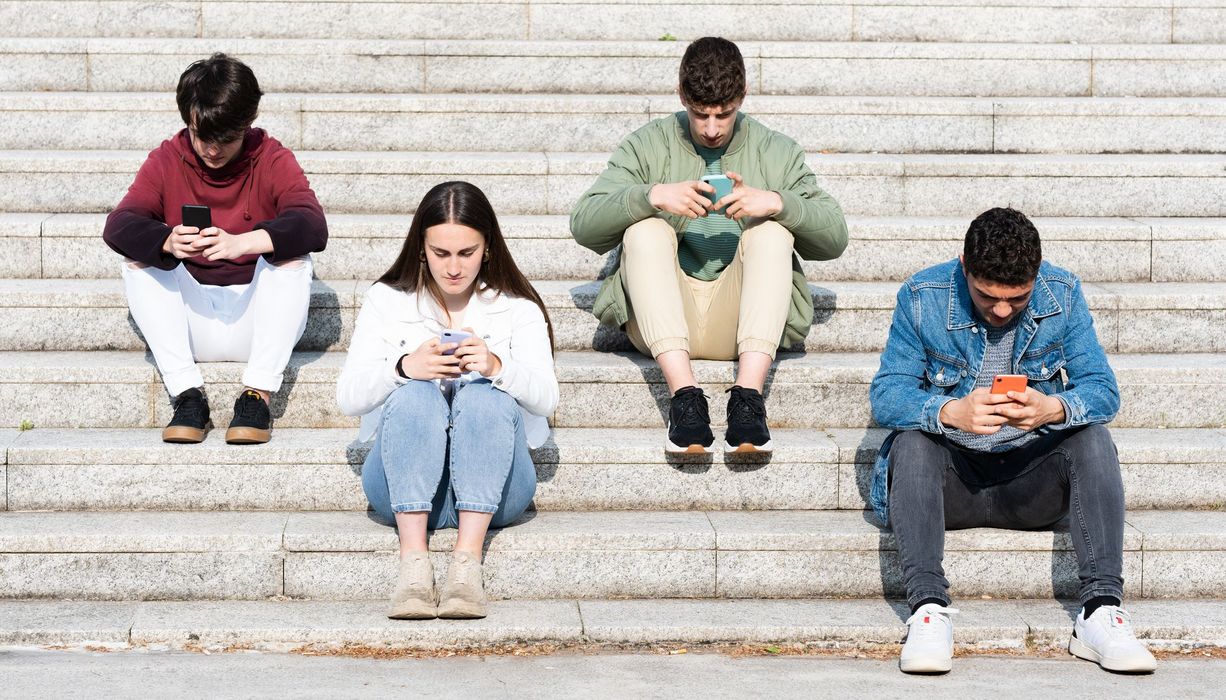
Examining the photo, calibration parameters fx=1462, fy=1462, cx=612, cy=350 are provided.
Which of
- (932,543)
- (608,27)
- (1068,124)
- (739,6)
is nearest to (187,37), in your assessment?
(608,27)

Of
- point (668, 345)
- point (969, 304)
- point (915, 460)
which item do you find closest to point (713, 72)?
point (668, 345)

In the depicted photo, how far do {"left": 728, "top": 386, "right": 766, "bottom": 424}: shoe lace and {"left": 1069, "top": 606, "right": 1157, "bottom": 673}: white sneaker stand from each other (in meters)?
1.26

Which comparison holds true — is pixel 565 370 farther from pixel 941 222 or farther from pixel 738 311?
pixel 941 222

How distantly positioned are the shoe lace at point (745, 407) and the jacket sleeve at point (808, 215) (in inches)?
27.8

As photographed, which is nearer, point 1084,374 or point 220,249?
point 1084,374

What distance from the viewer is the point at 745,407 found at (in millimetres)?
5145

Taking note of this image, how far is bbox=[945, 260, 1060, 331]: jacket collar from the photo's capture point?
15.7ft

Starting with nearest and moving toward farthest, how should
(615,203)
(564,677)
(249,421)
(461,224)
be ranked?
(564,677) → (461,224) → (249,421) → (615,203)

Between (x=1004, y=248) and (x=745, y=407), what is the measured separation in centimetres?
114

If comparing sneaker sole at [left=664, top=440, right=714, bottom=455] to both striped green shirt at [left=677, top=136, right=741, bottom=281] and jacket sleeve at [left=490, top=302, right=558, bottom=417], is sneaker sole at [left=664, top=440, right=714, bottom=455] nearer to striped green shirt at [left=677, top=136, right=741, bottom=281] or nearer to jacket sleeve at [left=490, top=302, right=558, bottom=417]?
jacket sleeve at [left=490, top=302, right=558, bottom=417]

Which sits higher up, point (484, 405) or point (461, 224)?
point (461, 224)

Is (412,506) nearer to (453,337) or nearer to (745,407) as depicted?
(453,337)

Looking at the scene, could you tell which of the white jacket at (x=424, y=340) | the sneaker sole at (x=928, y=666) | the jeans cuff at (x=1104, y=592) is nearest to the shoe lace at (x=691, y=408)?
the white jacket at (x=424, y=340)

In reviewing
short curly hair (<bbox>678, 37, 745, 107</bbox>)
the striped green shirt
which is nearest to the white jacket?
the striped green shirt
